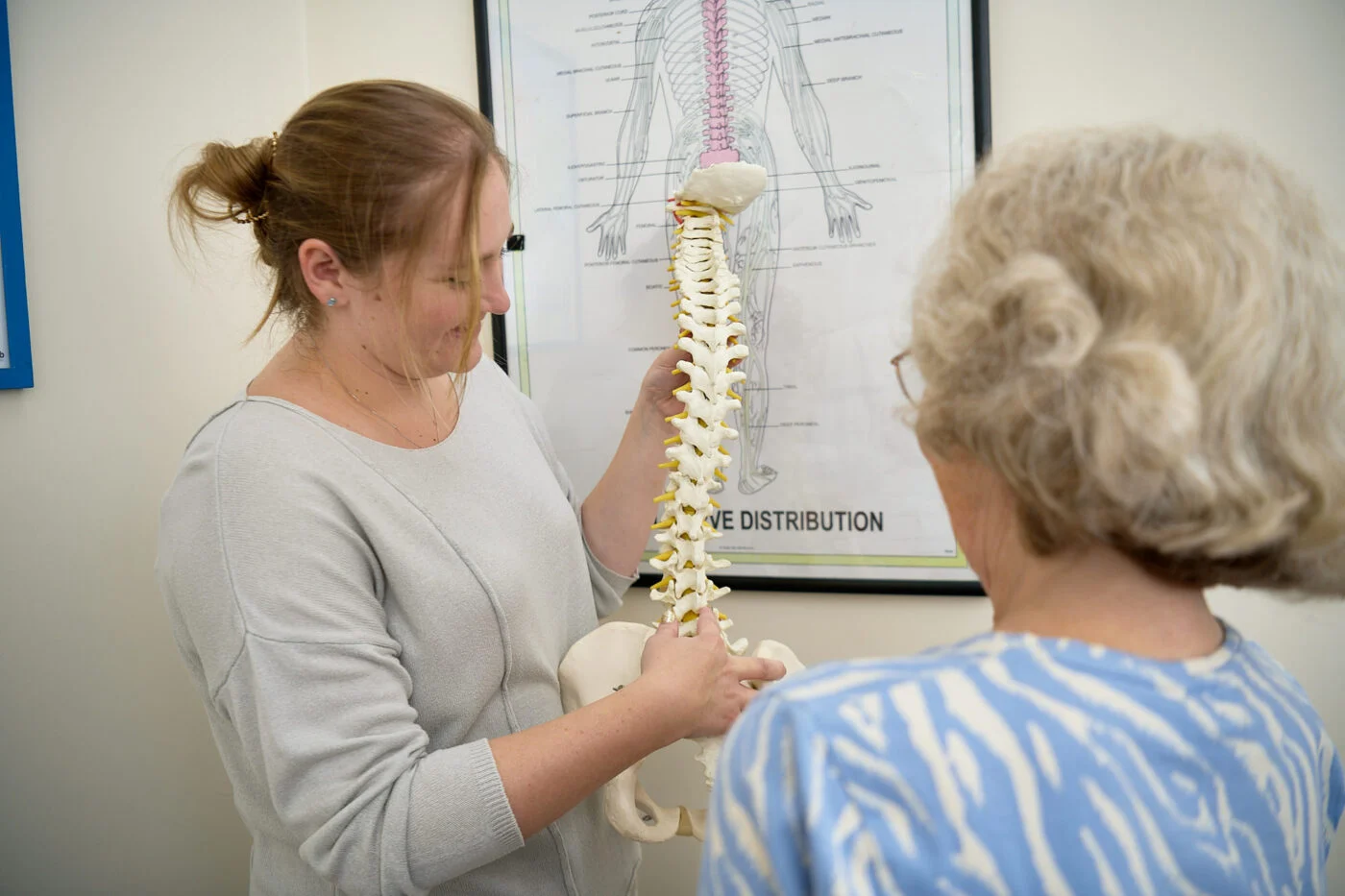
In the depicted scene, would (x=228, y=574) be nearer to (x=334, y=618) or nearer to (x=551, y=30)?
(x=334, y=618)

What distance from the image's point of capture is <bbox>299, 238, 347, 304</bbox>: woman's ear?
932mm

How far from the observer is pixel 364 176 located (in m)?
0.90

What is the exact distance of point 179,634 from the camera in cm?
93

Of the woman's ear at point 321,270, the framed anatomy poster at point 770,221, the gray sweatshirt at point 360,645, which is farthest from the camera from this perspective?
the framed anatomy poster at point 770,221

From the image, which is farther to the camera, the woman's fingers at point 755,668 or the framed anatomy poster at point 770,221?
the framed anatomy poster at point 770,221

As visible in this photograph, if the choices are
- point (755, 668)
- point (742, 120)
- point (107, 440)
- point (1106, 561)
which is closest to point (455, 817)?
point (755, 668)

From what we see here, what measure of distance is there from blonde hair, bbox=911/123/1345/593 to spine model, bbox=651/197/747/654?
56 centimetres

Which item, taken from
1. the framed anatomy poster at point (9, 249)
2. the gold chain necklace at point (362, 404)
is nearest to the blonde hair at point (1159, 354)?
the gold chain necklace at point (362, 404)

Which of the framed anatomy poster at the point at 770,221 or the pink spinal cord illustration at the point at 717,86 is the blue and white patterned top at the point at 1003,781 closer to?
the framed anatomy poster at the point at 770,221

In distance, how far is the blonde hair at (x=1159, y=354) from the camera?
473 mm

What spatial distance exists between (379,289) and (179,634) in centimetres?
43

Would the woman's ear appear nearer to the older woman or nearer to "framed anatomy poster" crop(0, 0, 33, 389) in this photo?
"framed anatomy poster" crop(0, 0, 33, 389)

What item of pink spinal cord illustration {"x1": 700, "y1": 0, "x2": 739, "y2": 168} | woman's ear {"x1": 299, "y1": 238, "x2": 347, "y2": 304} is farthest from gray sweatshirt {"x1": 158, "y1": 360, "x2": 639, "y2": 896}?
pink spinal cord illustration {"x1": 700, "y1": 0, "x2": 739, "y2": 168}

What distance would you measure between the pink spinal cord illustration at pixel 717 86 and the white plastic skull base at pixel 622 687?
76cm
